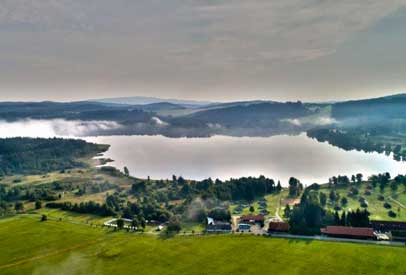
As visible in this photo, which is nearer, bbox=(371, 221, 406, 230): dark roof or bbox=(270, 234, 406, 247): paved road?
A: bbox=(270, 234, 406, 247): paved road

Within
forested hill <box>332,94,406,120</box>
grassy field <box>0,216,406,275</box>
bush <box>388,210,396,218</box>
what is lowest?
grassy field <box>0,216,406,275</box>

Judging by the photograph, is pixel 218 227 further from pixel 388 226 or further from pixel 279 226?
pixel 388 226

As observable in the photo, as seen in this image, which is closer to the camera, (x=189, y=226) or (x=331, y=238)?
(x=331, y=238)

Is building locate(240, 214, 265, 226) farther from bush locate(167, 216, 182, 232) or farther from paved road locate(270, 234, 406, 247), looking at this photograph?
bush locate(167, 216, 182, 232)

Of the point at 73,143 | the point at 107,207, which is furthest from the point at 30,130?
the point at 107,207

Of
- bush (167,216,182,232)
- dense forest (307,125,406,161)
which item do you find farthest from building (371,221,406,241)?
dense forest (307,125,406,161)

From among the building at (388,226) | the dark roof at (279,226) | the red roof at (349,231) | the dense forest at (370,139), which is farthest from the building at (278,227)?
the dense forest at (370,139)

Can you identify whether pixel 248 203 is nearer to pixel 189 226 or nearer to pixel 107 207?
pixel 189 226
